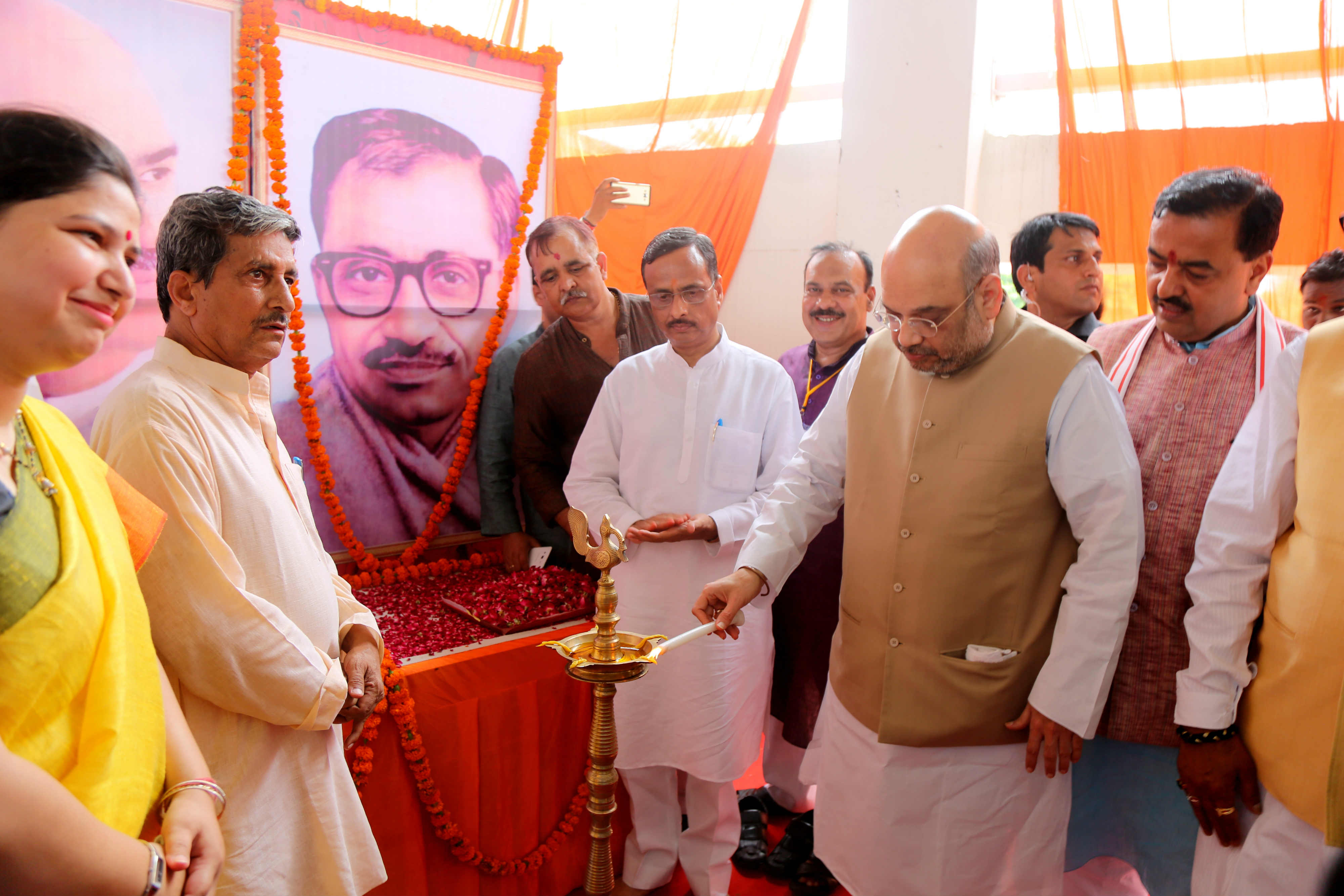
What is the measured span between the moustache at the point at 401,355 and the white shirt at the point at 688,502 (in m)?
0.86

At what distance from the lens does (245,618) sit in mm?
1622

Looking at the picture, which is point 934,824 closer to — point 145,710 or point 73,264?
point 145,710

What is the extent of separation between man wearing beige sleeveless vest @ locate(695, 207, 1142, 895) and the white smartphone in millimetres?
1959

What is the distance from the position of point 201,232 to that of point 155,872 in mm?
1238

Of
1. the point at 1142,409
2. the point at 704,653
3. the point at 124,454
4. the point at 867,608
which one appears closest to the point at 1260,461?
the point at 1142,409

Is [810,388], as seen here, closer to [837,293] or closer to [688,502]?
[837,293]

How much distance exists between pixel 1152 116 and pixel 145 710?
551cm

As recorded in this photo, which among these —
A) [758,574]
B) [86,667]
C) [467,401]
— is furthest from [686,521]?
[86,667]

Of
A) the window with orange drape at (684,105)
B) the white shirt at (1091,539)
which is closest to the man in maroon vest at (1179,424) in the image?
the white shirt at (1091,539)

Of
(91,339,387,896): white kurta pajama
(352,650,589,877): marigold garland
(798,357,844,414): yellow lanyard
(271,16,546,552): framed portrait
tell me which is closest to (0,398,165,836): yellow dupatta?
(91,339,387,896): white kurta pajama

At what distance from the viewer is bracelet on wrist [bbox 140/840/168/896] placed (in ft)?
3.45

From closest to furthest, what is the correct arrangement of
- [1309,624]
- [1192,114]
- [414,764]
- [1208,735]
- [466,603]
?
[1309,624] < [1208,735] < [414,764] < [466,603] < [1192,114]

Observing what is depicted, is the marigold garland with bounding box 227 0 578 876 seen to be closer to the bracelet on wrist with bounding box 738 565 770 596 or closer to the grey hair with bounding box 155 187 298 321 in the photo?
the grey hair with bounding box 155 187 298 321

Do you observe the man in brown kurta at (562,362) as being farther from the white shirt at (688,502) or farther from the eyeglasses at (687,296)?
the eyeglasses at (687,296)
